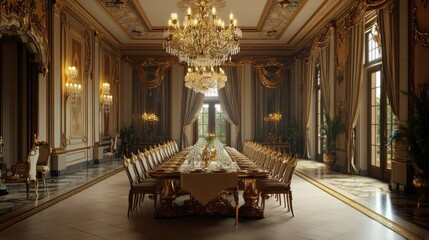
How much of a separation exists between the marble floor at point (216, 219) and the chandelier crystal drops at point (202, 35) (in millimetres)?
2732

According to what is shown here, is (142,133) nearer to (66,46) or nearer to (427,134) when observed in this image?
(66,46)

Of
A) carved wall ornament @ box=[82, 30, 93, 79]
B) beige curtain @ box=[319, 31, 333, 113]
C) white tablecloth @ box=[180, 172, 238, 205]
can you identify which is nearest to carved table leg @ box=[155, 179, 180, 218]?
white tablecloth @ box=[180, 172, 238, 205]

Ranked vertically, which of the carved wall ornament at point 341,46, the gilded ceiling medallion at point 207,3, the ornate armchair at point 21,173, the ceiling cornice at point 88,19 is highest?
the ceiling cornice at point 88,19

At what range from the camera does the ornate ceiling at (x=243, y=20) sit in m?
10.3

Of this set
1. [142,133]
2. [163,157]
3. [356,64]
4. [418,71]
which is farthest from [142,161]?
[142,133]

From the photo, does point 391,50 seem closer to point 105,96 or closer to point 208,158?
point 208,158

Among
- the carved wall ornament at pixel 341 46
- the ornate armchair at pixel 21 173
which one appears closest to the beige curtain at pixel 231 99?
the carved wall ornament at pixel 341 46

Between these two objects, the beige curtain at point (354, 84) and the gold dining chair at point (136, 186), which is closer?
the gold dining chair at point (136, 186)

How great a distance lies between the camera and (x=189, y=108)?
51.0ft

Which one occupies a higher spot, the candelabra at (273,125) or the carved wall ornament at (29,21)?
the carved wall ornament at (29,21)

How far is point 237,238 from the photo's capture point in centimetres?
430

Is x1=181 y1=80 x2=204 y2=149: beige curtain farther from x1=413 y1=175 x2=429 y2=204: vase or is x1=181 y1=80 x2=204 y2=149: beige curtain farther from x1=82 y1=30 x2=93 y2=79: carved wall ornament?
x1=413 y1=175 x2=429 y2=204: vase

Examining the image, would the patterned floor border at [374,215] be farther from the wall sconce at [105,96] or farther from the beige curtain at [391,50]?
the wall sconce at [105,96]

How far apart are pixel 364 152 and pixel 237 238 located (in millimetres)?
5945
